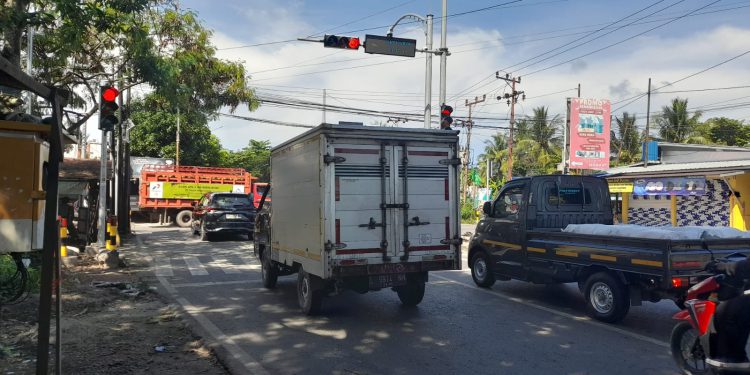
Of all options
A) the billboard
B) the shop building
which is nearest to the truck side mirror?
the shop building

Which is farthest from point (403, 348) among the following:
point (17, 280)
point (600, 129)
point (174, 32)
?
point (600, 129)

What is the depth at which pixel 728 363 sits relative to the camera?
14.0 feet

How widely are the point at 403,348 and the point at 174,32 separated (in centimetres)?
1284

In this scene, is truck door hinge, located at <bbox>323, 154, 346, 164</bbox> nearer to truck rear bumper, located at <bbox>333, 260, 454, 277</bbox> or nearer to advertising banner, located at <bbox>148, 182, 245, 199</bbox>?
truck rear bumper, located at <bbox>333, 260, 454, 277</bbox>

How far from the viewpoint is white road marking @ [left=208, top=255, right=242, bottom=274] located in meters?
11.7

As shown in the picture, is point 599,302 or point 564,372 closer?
point 564,372

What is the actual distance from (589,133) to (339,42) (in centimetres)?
1201

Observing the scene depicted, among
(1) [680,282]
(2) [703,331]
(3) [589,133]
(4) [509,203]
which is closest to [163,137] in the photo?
(3) [589,133]

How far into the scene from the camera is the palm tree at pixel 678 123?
1606 inches

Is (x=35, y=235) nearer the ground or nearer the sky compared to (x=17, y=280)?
nearer the sky

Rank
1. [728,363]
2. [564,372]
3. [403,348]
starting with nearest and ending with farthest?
[728,363]
[564,372]
[403,348]

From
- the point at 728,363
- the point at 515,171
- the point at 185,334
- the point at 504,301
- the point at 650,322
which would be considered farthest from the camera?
the point at 515,171

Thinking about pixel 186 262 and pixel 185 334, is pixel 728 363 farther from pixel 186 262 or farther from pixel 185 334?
pixel 186 262

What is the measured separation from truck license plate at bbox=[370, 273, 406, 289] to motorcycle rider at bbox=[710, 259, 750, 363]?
3608 millimetres
